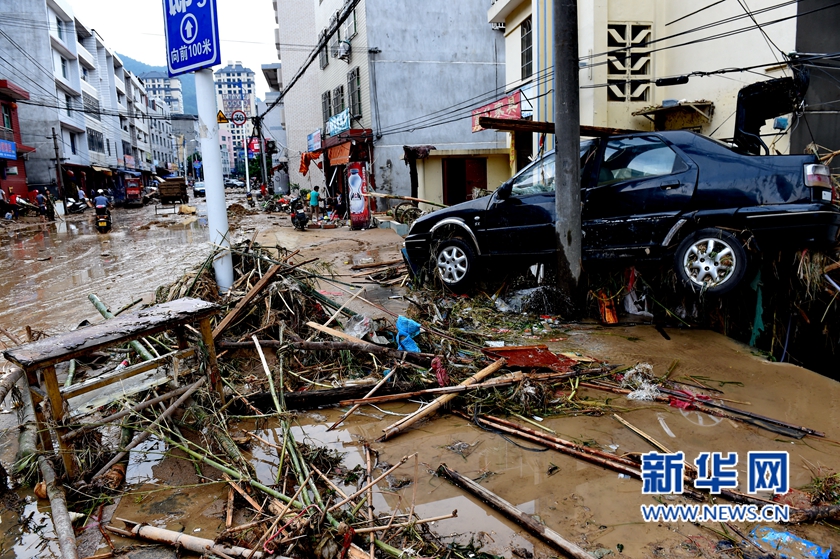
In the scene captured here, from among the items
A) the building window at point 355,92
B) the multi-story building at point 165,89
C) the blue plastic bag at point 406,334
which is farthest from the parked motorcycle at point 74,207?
the multi-story building at point 165,89

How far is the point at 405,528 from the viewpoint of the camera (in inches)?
112

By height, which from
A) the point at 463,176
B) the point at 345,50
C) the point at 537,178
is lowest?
the point at 537,178

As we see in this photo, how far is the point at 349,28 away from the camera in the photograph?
2509cm

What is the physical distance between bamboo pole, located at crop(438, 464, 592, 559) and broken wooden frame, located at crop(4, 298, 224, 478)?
2073mm

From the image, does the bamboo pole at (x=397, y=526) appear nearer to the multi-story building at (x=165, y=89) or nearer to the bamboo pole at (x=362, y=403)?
the bamboo pole at (x=362, y=403)

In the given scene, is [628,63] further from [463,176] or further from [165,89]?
[165,89]

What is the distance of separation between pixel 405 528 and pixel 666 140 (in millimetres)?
5344

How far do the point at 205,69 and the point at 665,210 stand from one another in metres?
5.48

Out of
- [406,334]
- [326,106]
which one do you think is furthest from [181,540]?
[326,106]

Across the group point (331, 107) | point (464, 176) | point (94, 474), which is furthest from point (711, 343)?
point (331, 107)

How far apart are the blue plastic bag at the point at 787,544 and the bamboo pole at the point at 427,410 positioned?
2.20m

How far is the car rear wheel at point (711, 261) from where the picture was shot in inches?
219

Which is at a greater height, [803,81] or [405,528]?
[803,81]

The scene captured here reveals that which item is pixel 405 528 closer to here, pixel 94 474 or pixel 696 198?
pixel 94 474
